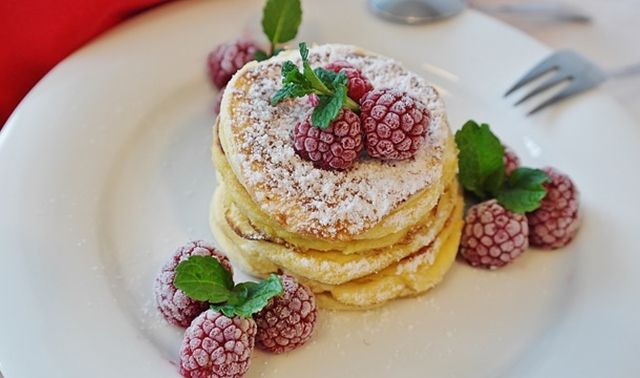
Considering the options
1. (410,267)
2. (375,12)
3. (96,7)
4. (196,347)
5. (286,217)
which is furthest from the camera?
(375,12)

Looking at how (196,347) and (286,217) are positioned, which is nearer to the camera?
(196,347)

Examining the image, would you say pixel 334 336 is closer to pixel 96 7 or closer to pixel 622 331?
pixel 622 331

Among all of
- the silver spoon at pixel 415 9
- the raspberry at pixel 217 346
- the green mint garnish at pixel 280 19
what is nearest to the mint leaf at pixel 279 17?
the green mint garnish at pixel 280 19

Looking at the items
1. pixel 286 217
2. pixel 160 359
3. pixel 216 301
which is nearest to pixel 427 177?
pixel 286 217

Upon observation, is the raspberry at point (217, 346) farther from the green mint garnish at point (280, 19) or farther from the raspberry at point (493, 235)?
the green mint garnish at point (280, 19)

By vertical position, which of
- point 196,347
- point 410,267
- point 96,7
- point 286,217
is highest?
point 96,7

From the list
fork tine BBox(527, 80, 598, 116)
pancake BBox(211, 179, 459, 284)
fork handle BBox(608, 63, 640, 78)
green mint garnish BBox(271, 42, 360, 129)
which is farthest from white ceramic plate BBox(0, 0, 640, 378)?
green mint garnish BBox(271, 42, 360, 129)
